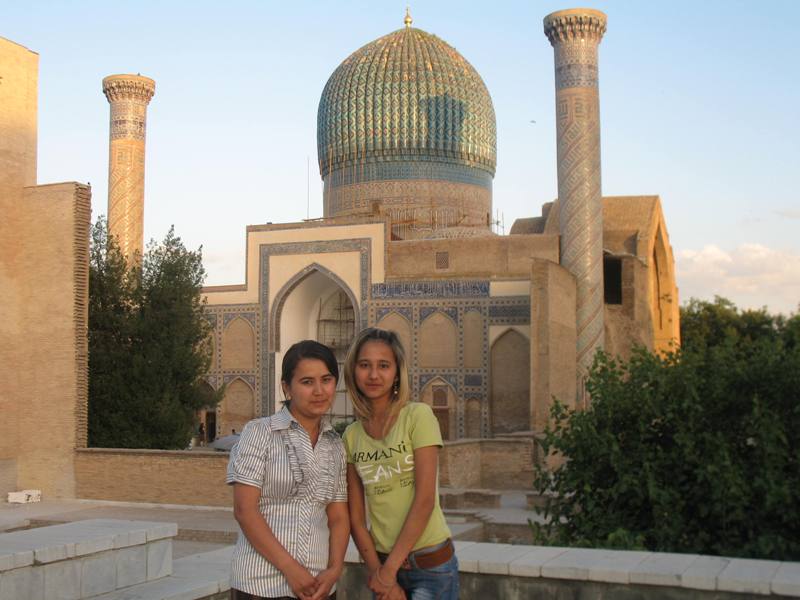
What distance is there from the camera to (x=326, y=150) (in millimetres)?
28188

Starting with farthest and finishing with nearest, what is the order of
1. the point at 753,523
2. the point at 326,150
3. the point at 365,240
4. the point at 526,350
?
the point at 326,150
the point at 365,240
the point at 526,350
the point at 753,523

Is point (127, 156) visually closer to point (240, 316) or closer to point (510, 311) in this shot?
point (240, 316)

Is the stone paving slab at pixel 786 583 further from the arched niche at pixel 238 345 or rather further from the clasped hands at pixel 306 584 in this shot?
the arched niche at pixel 238 345

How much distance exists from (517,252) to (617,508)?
14884 mm

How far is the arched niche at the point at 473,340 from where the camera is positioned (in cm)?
2055

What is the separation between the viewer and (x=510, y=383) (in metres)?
20.2

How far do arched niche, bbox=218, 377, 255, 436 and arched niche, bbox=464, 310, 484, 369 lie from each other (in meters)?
5.12

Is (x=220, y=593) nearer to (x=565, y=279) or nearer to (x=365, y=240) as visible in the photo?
(x=565, y=279)

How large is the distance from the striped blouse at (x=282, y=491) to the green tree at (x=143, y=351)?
A: 12389mm

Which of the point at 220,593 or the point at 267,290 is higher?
the point at 267,290

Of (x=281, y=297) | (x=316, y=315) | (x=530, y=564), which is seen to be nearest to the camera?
(x=530, y=564)

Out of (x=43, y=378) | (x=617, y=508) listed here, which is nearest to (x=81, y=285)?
(x=43, y=378)

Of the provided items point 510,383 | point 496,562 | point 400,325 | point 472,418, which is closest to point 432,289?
point 400,325

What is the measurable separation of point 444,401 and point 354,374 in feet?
59.5
